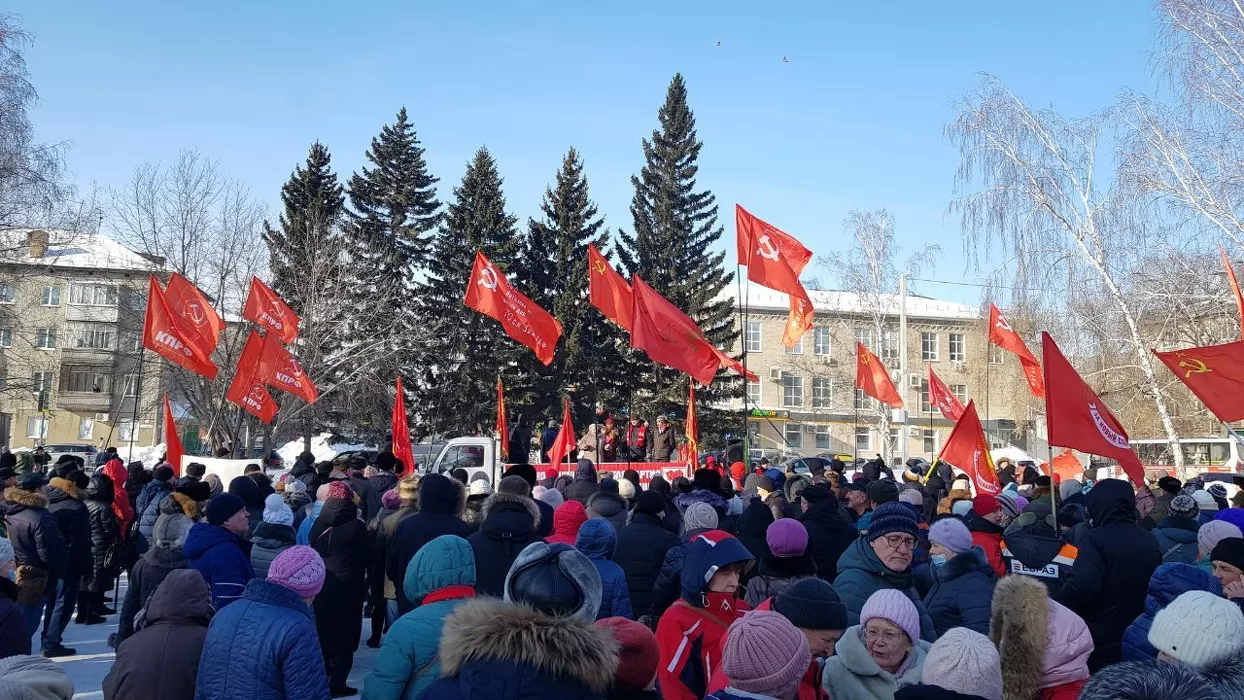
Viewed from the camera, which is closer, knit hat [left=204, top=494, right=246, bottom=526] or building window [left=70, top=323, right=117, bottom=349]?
knit hat [left=204, top=494, right=246, bottom=526]

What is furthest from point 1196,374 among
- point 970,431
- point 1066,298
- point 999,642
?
point 1066,298

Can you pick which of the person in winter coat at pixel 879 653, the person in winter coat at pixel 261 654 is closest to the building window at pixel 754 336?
the person in winter coat at pixel 879 653

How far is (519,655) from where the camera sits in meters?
2.81

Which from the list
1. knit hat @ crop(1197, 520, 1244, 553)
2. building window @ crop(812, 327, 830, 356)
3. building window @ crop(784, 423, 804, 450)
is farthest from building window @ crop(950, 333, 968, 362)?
knit hat @ crop(1197, 520, 1244, 553)

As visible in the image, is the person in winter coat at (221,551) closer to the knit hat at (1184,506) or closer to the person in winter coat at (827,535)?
the person in winter coat at (827,535)

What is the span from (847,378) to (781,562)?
2229 inches

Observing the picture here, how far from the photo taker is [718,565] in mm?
4719

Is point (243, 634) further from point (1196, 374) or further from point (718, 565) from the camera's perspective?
point (1196, 374)

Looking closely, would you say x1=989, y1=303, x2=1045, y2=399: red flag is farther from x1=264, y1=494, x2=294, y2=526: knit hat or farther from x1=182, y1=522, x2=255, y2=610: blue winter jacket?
x1=182, y1=522, x2=255, y2=610: blue winter jacket

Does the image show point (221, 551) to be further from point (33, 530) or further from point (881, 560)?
point (881, 560)

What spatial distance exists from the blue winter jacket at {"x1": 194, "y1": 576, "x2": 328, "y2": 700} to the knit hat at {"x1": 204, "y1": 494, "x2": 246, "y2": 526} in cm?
222

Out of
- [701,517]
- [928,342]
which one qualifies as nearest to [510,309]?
[701,517]

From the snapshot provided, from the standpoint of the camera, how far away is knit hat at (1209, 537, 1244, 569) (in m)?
5.28

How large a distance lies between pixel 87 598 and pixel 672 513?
737cm
